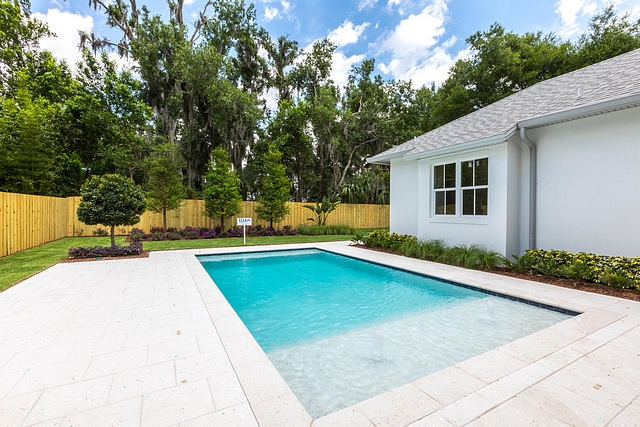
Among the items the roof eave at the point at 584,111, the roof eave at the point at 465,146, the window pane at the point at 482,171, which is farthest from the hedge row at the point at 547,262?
the roof eave at the point at 584,111

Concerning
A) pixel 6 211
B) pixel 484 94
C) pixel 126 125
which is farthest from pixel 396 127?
pixel 6 211

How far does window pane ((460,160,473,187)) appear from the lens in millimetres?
6957

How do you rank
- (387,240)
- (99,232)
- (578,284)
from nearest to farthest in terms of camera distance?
(578,284) → (387,240) → (99,232)

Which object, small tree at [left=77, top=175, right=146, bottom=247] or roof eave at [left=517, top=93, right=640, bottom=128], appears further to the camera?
small tree at [left=77, top=175, right=146, bottom=247]

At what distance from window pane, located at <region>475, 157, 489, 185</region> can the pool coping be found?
3265mm

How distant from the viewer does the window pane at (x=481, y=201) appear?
6.55 meters

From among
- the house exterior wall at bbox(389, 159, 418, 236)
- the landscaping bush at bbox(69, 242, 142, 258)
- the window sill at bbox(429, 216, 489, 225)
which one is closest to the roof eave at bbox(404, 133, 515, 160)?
the house exterior wall at bbox(389, 159, 418, 236)

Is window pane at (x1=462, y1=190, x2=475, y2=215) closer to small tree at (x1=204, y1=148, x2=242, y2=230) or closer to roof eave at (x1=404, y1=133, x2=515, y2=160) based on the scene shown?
roof eave at (x1=404, y1=133, x2=515, y2=160)

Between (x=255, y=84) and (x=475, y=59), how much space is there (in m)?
14.2

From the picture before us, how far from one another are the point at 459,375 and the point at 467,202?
5734 millimetres

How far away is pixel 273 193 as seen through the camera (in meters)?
14.1

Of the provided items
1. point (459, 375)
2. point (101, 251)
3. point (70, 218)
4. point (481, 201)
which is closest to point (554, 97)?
point (481, 201)

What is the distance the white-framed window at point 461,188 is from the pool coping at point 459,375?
10.3ft

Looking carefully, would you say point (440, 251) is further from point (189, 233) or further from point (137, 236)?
point (137, 236)
